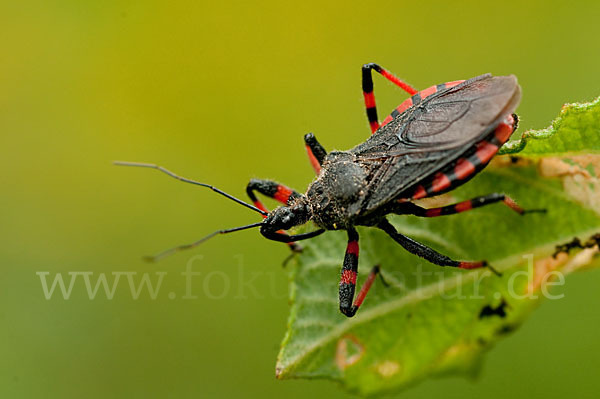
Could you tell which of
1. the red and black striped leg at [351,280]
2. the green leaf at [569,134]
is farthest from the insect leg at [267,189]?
the green leaf at [569,134]

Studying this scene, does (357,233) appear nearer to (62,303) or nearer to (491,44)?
(491,44)

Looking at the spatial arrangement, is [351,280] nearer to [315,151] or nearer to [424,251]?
[424,251]

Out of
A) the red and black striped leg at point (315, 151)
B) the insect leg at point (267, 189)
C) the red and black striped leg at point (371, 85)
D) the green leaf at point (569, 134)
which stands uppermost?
the red and black striped leg at point (371, 85)

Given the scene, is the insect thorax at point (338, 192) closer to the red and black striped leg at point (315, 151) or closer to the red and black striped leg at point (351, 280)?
the red and black striped leg at point (351, 280)

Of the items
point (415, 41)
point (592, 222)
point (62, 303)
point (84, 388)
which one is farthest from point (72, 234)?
point (592, 222)

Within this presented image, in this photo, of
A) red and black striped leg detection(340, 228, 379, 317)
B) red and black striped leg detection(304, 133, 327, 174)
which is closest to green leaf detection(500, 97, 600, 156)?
red and black striped leg detection(340, 228, 379, 317)

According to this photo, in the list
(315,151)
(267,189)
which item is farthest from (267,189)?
(315,151)

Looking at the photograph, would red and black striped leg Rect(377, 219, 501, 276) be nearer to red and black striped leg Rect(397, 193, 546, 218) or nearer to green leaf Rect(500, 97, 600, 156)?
red and black striped leg Rect(397, 193, 546, 218)
